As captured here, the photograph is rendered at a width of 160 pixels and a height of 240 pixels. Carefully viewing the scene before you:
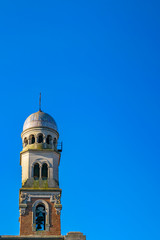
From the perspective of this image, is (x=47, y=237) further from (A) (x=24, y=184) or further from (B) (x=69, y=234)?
(A) (x=24, y=184)

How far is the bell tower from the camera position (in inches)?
2428

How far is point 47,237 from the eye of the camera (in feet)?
194

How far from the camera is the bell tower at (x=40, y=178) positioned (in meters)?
61.7

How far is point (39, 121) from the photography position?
68.4m

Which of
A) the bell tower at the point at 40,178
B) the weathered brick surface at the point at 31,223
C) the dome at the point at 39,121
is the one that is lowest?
the weathered brick surface at the point at 31,223

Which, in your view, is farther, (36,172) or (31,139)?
(31,139)

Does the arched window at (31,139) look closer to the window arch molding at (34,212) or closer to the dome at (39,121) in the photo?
the dome at (39,121)

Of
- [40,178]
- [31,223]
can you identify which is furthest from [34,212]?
[40,178]

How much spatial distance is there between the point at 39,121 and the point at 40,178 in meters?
7.63

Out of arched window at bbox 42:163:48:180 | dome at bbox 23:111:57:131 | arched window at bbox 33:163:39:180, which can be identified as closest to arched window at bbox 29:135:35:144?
dome at bbox 23:111:57:131

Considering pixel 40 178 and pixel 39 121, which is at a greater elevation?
pixel 39 121

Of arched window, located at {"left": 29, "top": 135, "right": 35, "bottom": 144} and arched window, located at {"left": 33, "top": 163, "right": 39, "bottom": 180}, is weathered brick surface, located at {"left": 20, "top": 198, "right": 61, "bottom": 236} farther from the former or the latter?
arched window, located at {"left": 29, "top": 135, "right": 35, "bottom": 144}

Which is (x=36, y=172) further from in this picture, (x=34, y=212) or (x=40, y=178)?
(x=34, y=212)

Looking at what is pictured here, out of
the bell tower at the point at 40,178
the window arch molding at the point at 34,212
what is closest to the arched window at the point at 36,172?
the bell tower at the point at 40,178
